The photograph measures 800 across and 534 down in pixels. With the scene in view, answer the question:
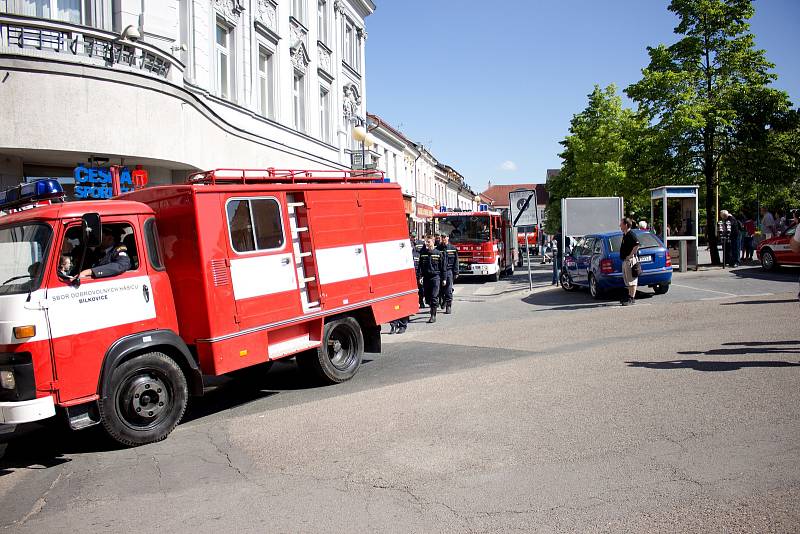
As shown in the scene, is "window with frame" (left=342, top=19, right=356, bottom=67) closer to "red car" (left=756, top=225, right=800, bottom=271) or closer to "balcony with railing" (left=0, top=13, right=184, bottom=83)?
"balcony with railing" (left=0, top=13, right=184, bottom=83)

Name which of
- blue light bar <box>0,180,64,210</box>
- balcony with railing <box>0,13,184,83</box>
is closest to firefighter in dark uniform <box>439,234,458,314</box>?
balcony with railing <box>0,13,184,83</box>

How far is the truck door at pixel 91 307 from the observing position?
586 centimetres

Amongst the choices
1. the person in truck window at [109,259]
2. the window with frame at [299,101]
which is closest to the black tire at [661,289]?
the window with frame at [299,101]

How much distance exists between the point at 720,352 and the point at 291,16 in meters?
18.5

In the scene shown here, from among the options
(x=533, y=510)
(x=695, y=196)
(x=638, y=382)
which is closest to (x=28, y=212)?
(x=533, y=510)

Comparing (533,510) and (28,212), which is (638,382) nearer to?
(533,510)

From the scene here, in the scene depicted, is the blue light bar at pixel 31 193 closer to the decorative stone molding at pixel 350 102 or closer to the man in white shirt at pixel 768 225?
the man in white shirt at pixel 768 225

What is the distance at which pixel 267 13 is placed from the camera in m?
20.6

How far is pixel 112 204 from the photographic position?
262 inches

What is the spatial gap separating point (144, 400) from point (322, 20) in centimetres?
2324

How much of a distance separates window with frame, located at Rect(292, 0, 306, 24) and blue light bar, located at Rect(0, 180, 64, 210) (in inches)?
707

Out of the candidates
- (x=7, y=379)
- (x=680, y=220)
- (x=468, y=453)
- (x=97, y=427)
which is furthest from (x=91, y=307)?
(x=680, y=220)

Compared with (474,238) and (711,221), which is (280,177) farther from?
(711,221)

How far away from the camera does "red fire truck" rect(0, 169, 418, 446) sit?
5.82m
